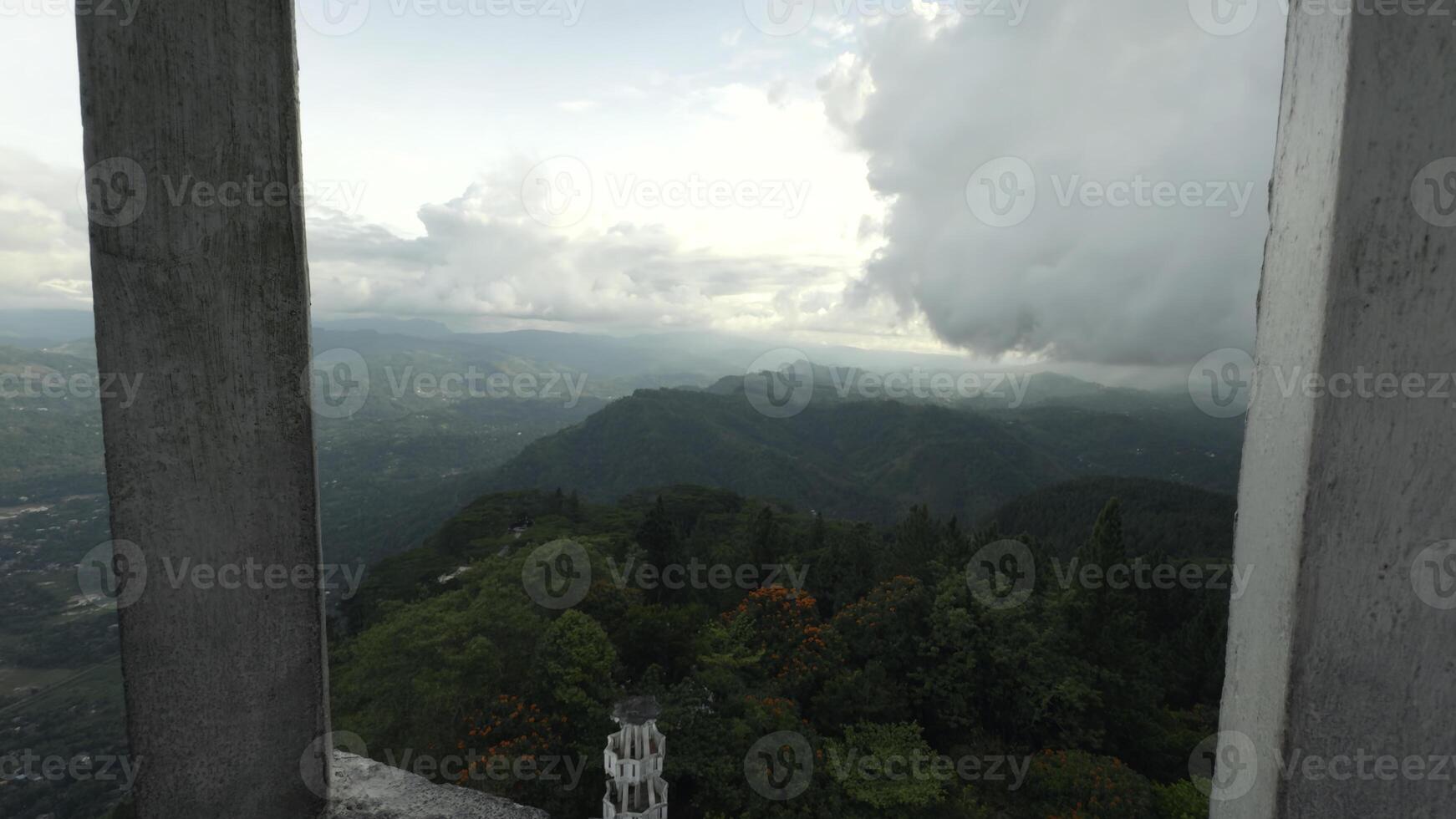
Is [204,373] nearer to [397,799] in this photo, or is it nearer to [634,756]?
[397,799]

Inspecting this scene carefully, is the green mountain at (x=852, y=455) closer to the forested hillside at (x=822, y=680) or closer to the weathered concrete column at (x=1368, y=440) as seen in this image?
the forested hillside at (x=822, y=680)

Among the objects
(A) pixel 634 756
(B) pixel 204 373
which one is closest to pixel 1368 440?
(B) pixel 204 373

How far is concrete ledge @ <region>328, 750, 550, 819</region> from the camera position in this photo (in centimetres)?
134

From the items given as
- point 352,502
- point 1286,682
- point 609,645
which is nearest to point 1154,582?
point 609,645

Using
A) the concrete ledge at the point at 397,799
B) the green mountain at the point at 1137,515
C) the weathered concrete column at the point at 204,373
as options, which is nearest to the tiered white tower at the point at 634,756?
the concrete ledge at the point at 397,799

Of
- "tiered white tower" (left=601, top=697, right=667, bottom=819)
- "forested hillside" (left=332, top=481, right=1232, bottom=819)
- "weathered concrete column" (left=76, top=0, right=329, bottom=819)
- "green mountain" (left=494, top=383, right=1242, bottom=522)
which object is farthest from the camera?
"green mountain" (left=494, top=383, right=1242, bottom=522)

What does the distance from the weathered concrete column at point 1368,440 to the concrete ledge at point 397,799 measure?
153 cm

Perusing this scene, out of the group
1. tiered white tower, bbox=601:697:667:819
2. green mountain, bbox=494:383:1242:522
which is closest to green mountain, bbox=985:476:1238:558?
green mountain, bbox=494:383:1242:522

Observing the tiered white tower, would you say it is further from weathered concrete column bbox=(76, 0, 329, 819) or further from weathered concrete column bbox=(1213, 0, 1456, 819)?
weathered concrete column bbox=(1213, 0, 1456, 819)

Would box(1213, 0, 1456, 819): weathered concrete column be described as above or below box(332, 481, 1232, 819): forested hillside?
above

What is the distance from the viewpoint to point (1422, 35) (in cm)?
94

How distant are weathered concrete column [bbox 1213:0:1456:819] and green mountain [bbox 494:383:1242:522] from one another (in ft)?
226

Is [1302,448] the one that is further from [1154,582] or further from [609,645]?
[1154,582]

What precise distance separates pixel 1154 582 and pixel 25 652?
6141 centimetres
